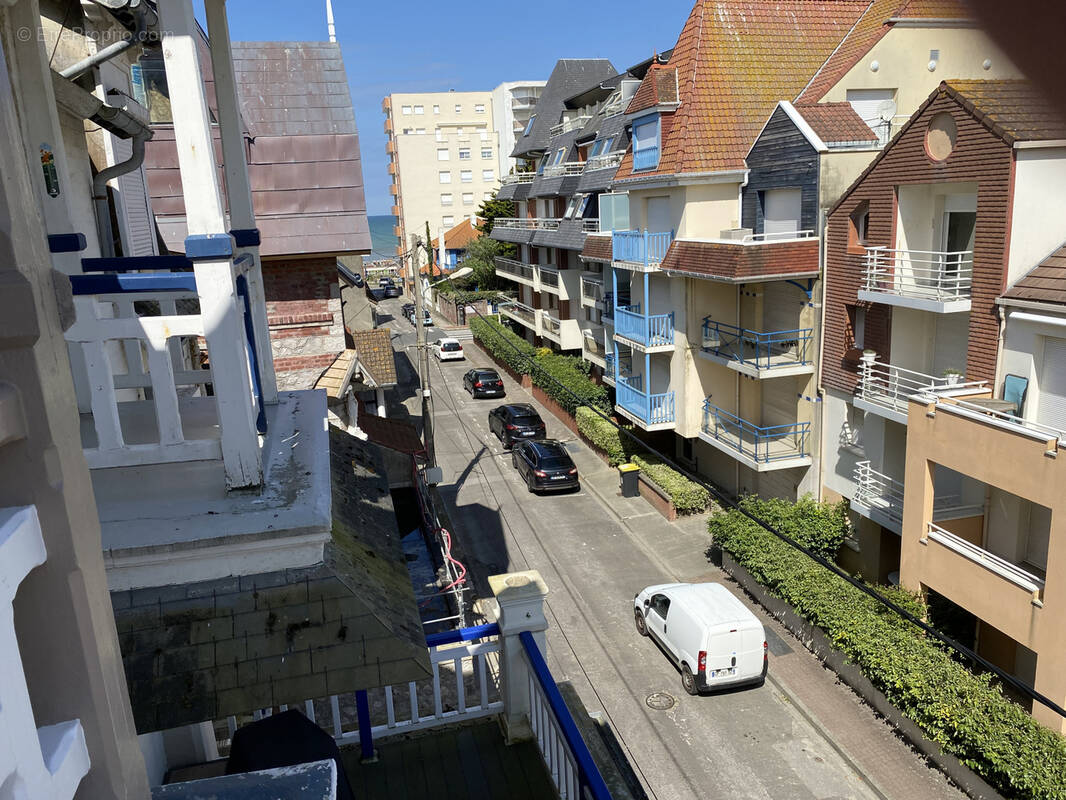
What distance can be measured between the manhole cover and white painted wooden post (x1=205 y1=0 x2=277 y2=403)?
11186 millimetres

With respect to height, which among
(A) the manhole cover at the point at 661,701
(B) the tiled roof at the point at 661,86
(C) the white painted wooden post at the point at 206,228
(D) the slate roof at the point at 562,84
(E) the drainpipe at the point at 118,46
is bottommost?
(A) the manhole cover at the point at 661,701

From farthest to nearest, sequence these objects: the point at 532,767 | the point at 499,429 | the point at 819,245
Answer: the point at 499,429, the point at 819,245, the point at 532,767

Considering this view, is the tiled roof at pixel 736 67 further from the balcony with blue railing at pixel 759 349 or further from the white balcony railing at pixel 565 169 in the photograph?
the white balcony railing at pixel 565 169

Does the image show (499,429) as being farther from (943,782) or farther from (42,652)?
(42,652)

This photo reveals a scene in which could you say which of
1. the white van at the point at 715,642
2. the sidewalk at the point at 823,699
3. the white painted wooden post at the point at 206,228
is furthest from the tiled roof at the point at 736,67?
the white painted wooden post at the point at 206,228

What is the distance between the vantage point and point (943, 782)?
1316 cm

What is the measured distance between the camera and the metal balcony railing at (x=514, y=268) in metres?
42.0

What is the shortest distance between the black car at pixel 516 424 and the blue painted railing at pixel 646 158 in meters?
11.3

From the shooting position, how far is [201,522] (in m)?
5.37

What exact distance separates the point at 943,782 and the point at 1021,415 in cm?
629

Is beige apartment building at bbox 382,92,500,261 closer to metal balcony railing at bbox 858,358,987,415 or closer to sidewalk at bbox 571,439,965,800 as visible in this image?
sidewalk at bbox 571,439,965,800

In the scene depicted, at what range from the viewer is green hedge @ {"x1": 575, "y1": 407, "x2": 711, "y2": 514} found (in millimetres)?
24484

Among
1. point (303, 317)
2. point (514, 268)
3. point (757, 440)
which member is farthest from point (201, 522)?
point (514, 268)

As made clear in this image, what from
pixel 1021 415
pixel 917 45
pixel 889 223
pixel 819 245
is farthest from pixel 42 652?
pixel 917 45
